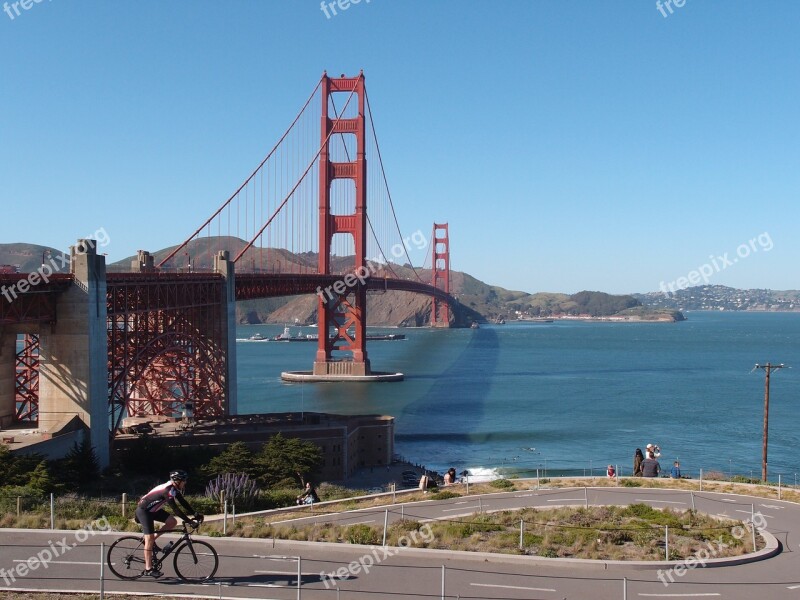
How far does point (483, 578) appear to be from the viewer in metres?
8.71

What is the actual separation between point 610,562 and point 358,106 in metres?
68.1

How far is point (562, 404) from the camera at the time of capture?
56406 millimetres

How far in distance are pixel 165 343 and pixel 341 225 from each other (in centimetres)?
4184

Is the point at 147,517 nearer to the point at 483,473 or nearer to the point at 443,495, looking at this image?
the point at 443,495

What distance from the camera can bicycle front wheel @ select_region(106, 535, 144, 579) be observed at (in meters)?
8.18

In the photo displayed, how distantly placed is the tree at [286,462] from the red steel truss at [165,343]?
5073 millimetres

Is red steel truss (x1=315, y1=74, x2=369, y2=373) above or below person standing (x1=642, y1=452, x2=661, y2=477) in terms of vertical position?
above

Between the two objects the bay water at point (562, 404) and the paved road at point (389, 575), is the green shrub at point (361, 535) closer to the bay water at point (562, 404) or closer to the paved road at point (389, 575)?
the paved road at point (389, 575)

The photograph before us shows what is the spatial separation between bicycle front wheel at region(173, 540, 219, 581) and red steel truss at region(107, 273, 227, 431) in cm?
1827

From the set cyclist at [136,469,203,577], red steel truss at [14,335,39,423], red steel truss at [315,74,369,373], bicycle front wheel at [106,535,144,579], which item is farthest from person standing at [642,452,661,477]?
red steel truss at [315,74,369,373]

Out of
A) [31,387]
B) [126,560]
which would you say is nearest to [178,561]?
[126,560]

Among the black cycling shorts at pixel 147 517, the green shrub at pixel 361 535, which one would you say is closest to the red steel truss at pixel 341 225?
the green shrub at pixel 361 535

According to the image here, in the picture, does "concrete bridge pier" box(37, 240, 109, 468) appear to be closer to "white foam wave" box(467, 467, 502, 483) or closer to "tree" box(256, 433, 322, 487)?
"tree" box(256, 433, 322, 487)

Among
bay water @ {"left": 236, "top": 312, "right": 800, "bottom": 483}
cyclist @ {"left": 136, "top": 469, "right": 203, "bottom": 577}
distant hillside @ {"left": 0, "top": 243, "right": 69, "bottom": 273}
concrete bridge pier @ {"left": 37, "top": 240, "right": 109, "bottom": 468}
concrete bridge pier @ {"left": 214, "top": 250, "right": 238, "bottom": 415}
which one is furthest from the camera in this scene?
distant hillside @ {"left": 0, "top": 243, "right": 69, "bottom": 273}
